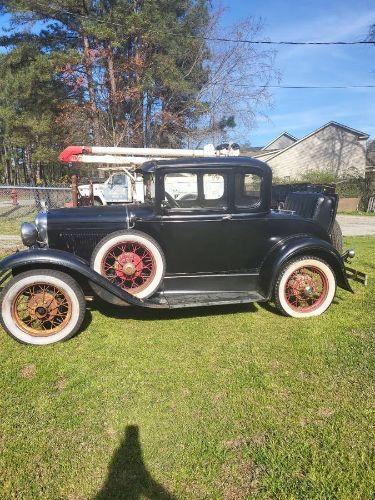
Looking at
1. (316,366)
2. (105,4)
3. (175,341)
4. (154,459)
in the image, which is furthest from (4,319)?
(105,4)

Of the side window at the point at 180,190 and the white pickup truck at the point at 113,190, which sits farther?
the white pickup truck at the point at 113,190

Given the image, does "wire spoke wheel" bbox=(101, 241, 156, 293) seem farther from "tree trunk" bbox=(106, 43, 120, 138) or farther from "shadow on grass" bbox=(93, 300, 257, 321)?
"tree trunk" bbox=(106, 43, 120, 138)

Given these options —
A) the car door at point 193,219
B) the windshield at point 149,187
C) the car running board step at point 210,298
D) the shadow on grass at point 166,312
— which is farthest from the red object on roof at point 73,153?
the car running board step at point 210,298

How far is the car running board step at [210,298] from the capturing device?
397cm

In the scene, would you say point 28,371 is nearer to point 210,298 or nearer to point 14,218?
point 210,298

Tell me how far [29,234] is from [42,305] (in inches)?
33.9

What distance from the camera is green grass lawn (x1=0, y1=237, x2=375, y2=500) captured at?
2.09 metres

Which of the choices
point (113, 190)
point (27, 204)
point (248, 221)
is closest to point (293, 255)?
point (248, 221)

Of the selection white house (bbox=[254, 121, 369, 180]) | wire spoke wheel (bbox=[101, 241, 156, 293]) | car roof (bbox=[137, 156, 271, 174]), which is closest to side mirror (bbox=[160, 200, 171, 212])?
car roof (bbox=[137, 156, 271, 174])

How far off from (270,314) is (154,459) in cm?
255

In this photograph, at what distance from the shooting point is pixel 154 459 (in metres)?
2.24

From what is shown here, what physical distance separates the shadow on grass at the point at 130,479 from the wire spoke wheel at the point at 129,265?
196 cm

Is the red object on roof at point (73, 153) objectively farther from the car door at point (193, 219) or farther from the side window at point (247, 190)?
the side window at point (247, 190)

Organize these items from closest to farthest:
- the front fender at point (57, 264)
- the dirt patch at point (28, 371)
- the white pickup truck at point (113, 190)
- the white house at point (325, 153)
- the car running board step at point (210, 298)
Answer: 1. the dirt patch at point (28, 371)
2. the front fender at point (57, 264)
3. the car running board step at point (210, 298)
4. the white pickup truck at point (113, 190)
5. the white house at point (325, 153)
